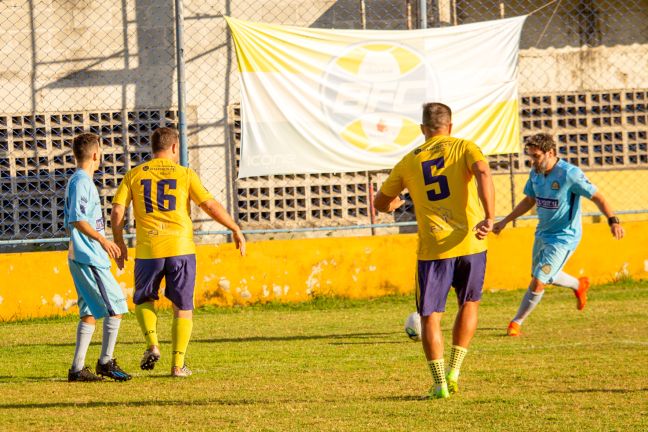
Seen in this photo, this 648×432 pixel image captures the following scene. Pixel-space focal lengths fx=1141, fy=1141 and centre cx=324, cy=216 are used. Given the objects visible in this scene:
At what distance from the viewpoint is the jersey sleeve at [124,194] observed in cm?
826

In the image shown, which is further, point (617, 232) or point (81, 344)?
point (617, 232)

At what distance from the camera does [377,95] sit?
13.8 m

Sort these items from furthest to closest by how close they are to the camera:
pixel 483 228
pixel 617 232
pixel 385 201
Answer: pixel 617 232, pixel 385 201, pixel 483 228

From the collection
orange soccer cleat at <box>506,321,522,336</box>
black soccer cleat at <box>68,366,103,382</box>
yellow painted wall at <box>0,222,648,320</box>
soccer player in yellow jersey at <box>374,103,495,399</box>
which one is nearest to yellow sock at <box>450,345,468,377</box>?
soccer player in yellow jersey at <box>374,103,495,399</box>

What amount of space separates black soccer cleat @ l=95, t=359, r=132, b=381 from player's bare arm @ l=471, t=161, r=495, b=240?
288cm

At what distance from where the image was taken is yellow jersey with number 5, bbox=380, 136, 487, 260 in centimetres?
706

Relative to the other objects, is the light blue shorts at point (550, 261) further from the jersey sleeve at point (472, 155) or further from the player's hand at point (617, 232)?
the jersey sleeve at point (472, 155)

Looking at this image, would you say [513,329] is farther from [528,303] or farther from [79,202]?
[79,202]

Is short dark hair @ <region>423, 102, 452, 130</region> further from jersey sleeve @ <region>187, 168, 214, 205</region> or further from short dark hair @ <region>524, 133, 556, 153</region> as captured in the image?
short dark hair @ <region>524, 133, 556, 153</region>

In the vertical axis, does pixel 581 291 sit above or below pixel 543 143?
below

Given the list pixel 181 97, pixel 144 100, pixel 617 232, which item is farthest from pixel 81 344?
pixel 144 100

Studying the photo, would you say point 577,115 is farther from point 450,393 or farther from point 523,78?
point 450,393

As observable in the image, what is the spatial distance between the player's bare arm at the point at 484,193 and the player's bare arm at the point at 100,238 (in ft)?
8.42

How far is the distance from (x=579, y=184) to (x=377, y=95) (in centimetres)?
409
